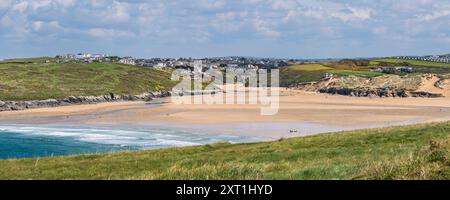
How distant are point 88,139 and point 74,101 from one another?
197 feet

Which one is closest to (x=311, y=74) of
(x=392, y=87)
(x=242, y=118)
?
(x=392, y=87)

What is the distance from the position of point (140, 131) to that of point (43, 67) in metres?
96.0

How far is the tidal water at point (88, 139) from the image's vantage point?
45594 mm

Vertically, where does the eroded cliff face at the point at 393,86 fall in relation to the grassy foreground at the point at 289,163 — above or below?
below

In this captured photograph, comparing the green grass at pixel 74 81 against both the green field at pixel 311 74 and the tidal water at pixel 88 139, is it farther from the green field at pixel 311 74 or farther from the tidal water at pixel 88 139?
the tidal water at pixel 88 139

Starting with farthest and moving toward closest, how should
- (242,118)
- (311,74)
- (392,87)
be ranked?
(311,74) < (392,87) < (242,118)

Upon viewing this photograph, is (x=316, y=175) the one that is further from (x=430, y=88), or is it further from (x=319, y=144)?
(x=430, y=88)

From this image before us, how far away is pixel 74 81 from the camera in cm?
13100

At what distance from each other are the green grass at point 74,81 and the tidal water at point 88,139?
1859 inches

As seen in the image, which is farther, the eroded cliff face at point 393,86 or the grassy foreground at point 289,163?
the eroded cliff face at point 393,86

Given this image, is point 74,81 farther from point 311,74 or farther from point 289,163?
point 289,163

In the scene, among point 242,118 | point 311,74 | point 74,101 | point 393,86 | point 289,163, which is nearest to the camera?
point 289,163

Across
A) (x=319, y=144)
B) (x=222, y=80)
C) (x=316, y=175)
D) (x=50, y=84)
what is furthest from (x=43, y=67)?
(x=316, y=175)

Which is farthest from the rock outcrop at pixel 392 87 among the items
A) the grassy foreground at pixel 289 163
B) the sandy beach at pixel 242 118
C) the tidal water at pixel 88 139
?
the grassy foreground at pixel 289 163
